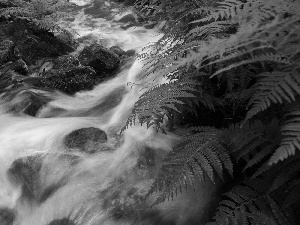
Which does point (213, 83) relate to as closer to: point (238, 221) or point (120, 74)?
point (238, 221)

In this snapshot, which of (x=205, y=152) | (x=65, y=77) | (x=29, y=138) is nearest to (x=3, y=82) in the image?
(x=65, y=77)

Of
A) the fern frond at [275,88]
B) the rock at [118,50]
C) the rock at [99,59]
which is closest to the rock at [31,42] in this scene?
the rock at [99,59]

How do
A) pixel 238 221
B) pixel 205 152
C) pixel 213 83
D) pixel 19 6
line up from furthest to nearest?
pixel 19 6
pixel 213 83
pixel 205 152
pixel 238 221

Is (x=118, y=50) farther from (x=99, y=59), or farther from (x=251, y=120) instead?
(x=251, y=120)

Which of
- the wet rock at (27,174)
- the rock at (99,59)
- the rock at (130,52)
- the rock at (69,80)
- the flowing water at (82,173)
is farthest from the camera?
the rock at (130,52)

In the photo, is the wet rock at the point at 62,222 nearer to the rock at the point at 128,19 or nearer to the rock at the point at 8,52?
the rock at the point at 8,52

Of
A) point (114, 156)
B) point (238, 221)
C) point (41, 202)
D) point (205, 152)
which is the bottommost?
point (41, 202)

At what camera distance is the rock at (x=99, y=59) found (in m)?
5.87

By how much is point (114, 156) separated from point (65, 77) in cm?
255

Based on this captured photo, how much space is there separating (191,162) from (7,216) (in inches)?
86.8

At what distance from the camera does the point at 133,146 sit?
3465mm

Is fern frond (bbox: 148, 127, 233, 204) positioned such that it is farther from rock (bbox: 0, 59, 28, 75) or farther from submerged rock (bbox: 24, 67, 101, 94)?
rock (bbox: 0, 59, 28, 75)

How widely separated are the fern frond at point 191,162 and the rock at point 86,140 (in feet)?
4.69

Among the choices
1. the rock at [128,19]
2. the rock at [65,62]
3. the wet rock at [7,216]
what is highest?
the rock at [65,62]
